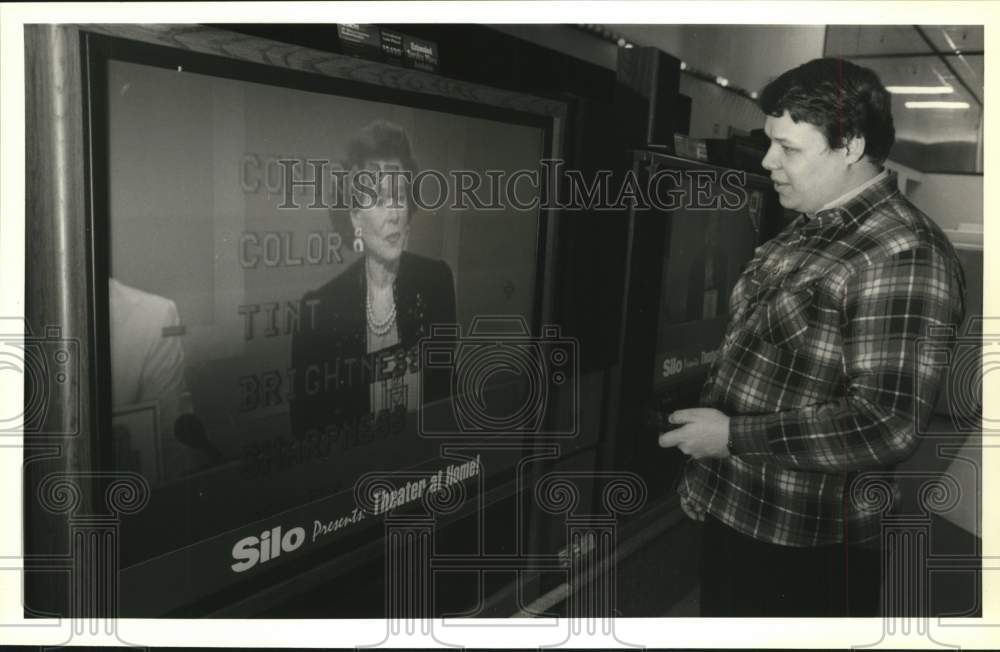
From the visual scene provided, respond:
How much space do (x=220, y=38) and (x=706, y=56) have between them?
88 cm

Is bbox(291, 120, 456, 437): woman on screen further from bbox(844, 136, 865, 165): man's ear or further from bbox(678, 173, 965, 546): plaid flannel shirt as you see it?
bbox(844, 136, 865, 165): man's ear

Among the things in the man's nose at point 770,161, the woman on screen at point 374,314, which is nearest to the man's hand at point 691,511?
the woman on screen at point 374,314

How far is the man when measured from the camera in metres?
1.45

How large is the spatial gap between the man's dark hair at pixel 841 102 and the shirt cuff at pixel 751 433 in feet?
1.68

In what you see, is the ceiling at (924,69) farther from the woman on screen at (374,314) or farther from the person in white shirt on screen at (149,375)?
the person in white shirt on screen at (149,375)

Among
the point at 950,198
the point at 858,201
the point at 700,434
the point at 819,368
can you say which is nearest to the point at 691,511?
the point at 700,434

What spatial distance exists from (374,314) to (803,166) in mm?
827

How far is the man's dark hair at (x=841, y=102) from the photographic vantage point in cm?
151

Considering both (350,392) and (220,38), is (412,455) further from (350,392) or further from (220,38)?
(220,38)

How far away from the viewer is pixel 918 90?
60.5 inches

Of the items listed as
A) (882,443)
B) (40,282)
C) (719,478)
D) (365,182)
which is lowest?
(719,478)

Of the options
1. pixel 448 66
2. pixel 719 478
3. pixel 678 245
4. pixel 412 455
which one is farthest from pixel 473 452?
pixel 448 66

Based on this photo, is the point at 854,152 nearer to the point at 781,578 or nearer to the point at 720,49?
the point at 720,49

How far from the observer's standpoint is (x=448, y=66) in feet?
5.06
